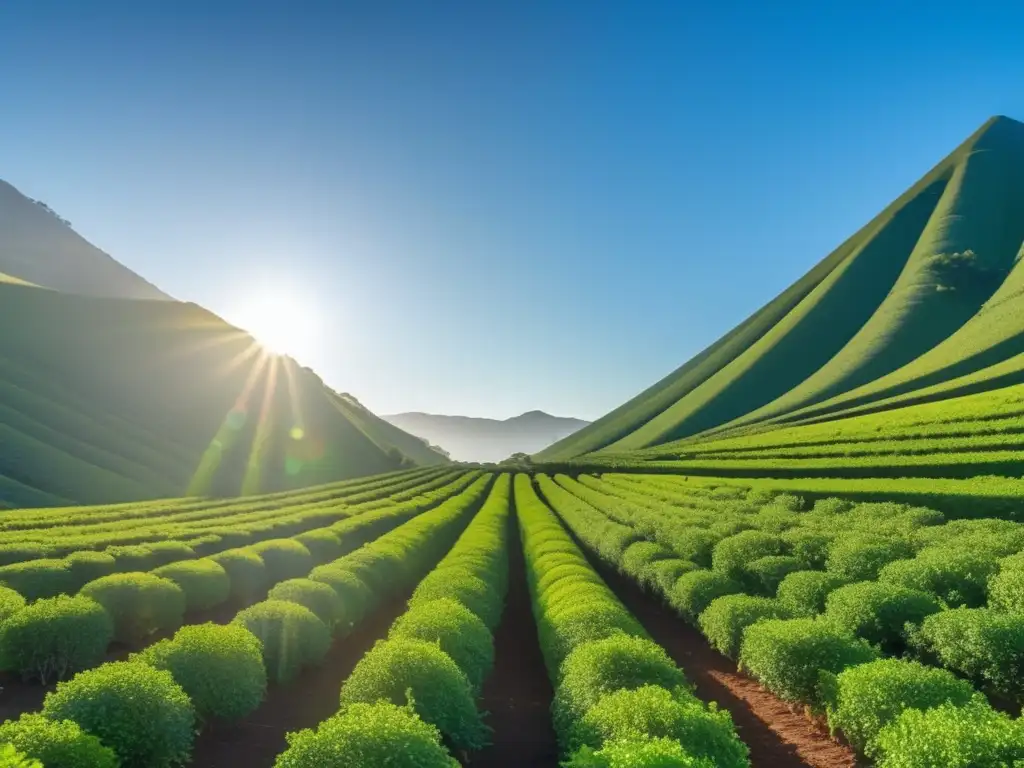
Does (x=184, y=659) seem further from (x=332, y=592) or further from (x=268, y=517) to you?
(x=268, y=517)

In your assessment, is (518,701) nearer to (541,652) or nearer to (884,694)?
(541,652)

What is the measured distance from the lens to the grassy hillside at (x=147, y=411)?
89.0 meters

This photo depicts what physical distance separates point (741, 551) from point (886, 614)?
348 inches

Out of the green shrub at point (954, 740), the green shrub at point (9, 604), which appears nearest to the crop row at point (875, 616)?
the green shrub at point (954, 740)

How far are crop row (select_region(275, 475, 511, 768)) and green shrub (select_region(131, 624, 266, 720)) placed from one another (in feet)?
6.86

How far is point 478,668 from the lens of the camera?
16.6m

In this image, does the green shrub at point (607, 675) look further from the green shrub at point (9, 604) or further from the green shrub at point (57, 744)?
the green shrub at point (9, 604)

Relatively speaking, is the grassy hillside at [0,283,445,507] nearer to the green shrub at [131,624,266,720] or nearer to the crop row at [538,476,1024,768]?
the green shrub at [131,624,266,720]

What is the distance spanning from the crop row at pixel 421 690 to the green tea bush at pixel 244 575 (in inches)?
368

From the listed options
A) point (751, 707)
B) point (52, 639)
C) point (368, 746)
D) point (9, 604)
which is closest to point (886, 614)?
point (751, 707)

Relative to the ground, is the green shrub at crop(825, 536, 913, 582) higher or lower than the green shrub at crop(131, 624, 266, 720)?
lower

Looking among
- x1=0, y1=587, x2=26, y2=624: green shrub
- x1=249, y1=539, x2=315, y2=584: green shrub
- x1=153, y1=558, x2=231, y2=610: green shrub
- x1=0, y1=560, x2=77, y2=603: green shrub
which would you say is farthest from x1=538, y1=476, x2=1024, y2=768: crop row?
x1=0, y1=560, x2=77, y2=603: green shrub

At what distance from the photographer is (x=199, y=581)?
82.8 ft

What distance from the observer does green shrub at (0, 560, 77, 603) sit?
24.2 m
